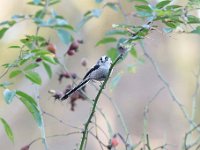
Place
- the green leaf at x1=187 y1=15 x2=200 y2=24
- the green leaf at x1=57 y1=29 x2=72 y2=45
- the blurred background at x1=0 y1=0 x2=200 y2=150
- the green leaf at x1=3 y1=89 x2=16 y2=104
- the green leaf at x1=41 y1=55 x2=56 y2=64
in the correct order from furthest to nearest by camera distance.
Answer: the blurred background at x1=0 y1=0 x2=200 y2=150 → the green leaf at x1=57 y1=29 x2=72 y2=45 → the green leaf at x1=41 y1=55 x2=56 y2=64 → the green leaf at x1=3 y1=89 x2=16 y2=104 → the green leaf at x1=187 y1=15 x2=200 y2=24

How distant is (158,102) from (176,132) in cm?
106

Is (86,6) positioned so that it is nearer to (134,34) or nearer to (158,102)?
(158,102)

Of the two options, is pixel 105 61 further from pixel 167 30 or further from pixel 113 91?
pixel 113 91

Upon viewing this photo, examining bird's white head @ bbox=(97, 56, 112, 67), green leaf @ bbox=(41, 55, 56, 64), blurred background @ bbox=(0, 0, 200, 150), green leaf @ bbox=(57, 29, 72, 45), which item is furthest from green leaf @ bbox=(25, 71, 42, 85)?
blurred background @ bbox=(0, 0, 200, 150)

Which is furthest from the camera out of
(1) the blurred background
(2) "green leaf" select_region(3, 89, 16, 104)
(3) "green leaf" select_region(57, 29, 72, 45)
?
(1) the blurred background

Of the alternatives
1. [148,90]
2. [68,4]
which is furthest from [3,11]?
[148,90]

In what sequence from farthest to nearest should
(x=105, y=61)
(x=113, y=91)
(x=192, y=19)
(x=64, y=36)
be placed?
(x=113, y=91) < (x=105, y=61) < (x=64, y=36) < (x=192, y=19)

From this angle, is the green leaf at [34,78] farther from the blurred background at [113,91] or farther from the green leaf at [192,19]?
the blurred background at [113,91]

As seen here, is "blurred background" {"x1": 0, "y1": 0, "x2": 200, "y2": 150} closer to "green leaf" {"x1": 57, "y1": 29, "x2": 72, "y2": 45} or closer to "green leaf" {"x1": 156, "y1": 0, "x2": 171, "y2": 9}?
"green leaf" {"x1": 57, "y1": 29, "x2": 72, "y2": 45}

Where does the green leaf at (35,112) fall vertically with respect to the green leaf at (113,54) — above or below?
above

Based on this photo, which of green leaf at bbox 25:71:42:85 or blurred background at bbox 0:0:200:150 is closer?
green leaf at bbox 25:71:42:85

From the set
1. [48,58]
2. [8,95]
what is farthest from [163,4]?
[8,95]

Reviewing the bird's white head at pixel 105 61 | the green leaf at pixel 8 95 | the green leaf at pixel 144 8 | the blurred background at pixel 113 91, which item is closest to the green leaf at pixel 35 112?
the green leaf at pixel 8 95

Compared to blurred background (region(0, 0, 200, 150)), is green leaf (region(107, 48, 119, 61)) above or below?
above
